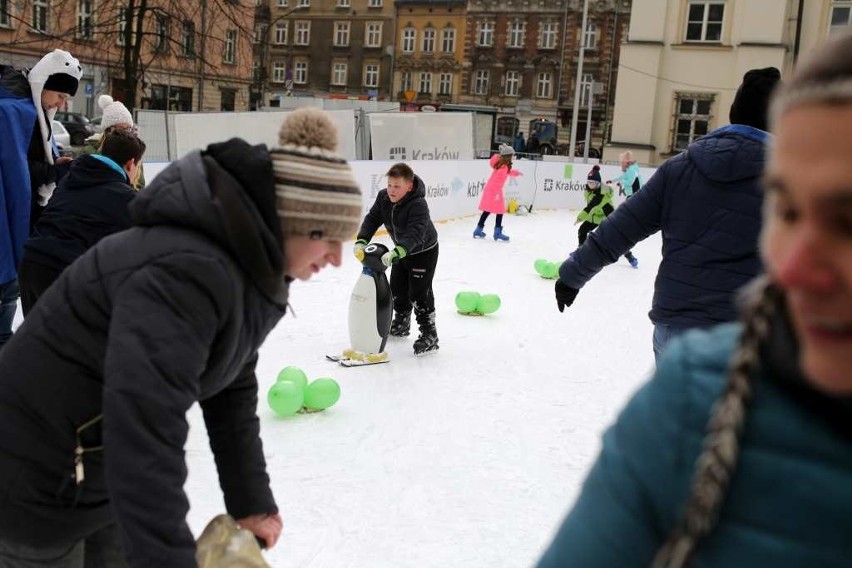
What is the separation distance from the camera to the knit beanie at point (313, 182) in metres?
1.80

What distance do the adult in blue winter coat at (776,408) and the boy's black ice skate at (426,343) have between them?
642 cm

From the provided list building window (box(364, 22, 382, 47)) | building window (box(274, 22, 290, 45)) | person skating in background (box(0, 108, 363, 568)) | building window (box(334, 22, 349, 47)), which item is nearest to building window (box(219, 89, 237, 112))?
building window (box(364, 22, 382, 47))

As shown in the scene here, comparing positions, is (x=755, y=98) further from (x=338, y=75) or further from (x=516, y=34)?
(x=338, y=75)

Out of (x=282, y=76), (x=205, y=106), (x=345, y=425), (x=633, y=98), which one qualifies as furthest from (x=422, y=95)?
(x=345, y=425)

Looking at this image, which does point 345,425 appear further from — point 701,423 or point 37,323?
point 701,423

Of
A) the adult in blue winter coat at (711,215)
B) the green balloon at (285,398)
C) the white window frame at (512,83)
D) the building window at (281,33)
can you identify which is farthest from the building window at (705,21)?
the building window at (281,33)

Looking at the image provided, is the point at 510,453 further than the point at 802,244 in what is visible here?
Yes

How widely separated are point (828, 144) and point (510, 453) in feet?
14.5

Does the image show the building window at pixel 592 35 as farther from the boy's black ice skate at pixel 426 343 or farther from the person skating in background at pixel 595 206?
the boy's black ice skate at pixel 426 343

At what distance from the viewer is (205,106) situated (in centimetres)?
4100

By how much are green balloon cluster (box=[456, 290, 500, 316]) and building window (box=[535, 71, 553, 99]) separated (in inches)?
1914

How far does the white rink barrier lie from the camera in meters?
14.0

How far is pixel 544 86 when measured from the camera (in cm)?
5588

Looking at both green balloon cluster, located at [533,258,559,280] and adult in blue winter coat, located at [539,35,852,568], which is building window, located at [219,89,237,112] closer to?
green balloon cluster, located at [533,258,559,280]
